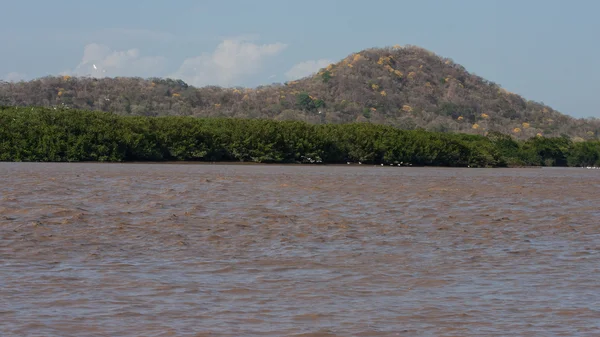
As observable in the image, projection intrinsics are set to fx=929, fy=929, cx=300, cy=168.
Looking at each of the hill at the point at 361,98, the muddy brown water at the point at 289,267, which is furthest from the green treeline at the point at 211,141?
the hill at the point at 361,98

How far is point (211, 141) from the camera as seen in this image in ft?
136

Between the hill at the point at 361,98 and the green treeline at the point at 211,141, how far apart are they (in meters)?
38.6

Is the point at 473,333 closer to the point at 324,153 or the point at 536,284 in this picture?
the point at 536,284

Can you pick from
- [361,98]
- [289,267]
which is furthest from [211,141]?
[361,98]

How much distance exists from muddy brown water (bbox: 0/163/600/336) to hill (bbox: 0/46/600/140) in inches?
2706

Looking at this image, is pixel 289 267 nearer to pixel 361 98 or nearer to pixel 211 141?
pixel 211 141

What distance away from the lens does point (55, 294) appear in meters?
7.41

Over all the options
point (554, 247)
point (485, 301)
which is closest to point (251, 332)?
point (485, 301)

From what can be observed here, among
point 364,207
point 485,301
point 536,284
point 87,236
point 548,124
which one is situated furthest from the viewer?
point 548,124

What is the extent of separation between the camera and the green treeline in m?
37.2

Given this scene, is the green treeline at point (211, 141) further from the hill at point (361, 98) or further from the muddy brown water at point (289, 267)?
the hill at point (361, 98)

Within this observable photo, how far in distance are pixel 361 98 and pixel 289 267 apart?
302ft

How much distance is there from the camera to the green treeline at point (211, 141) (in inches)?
1464

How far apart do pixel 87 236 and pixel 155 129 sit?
30140mm
